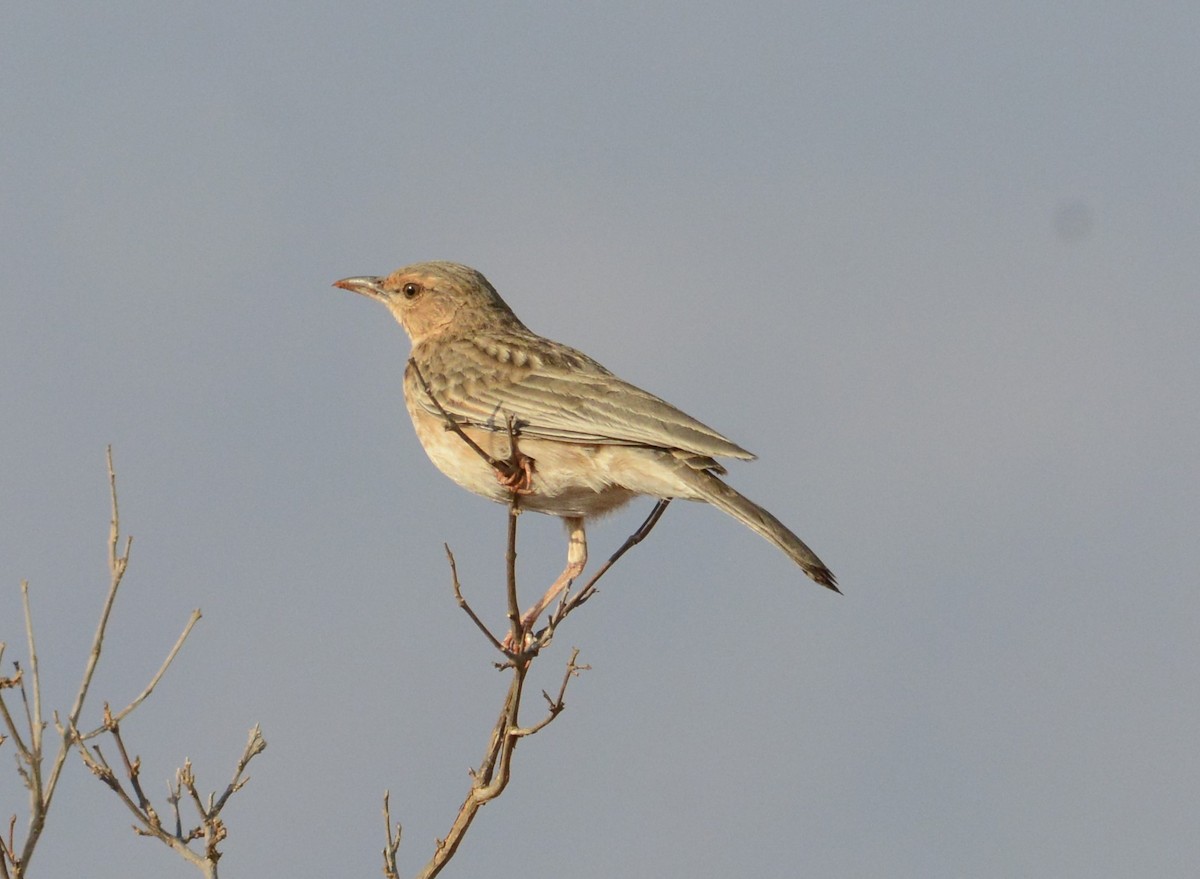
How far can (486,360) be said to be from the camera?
959 centimetres

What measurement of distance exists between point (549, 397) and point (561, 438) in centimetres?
49

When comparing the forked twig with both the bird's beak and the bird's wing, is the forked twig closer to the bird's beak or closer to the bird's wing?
the bird's wing

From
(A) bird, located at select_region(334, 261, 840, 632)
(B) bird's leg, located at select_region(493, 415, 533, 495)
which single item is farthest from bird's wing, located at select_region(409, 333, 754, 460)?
(B) bird's leg, located at select_region(493, 415, 533, 495)

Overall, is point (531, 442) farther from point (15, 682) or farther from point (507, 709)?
point (15, 682)

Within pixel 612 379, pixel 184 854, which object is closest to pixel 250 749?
pixel 184 854

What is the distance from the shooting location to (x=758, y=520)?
305 inches

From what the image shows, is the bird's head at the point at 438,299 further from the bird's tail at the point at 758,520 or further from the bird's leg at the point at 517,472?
the bird's tail at the point at 758,520

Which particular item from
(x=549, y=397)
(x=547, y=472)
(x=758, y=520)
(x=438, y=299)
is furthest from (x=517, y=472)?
(x=438, y=299)

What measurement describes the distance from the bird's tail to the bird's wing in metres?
0.19

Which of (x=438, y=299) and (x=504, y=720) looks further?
(x=438, y=299)

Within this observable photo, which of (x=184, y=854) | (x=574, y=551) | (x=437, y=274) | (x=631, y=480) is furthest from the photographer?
(x=437, y=274)

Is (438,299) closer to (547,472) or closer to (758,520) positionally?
(547,472)

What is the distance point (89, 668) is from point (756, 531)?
334cm

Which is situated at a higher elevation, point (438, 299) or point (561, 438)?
point (438, 299)
